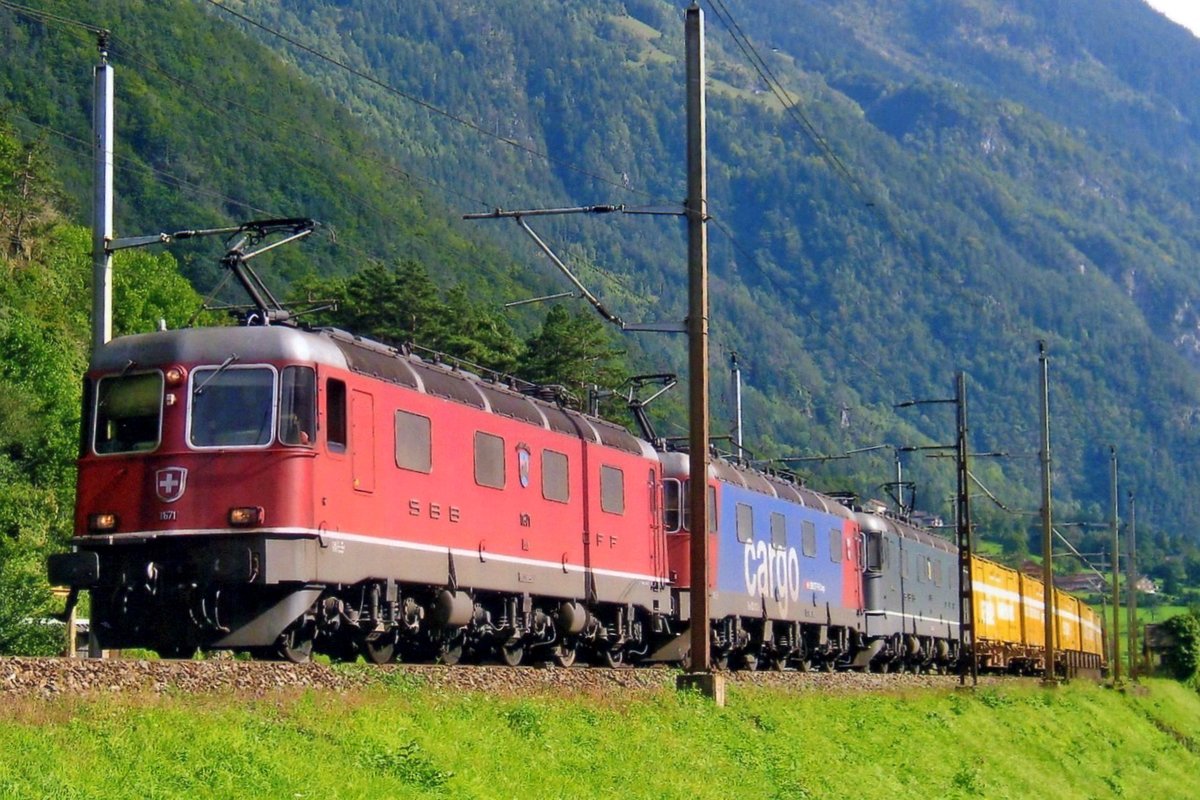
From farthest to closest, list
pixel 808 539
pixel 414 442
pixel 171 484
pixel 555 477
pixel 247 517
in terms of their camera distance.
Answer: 1. pixel 808 539
2. pixel 555 477
3. pixel 414 442
4. pixel 171 484
5. pixel 247 517

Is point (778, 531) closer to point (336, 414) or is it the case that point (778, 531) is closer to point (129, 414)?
point (336, 414)

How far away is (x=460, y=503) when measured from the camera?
81.4ft

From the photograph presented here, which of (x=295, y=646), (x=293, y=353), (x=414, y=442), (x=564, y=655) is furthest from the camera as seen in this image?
(x=564, y=655)

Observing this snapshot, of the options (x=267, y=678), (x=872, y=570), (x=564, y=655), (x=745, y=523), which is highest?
(x=745, y=523)

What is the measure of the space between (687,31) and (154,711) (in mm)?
14901

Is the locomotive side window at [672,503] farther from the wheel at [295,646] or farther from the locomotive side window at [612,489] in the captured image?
the wheel at [295,646]

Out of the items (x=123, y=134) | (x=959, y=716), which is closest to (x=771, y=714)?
(x=959, y=716)

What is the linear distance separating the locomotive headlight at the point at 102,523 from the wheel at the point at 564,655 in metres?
10.0

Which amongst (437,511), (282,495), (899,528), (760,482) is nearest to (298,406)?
(282,495)

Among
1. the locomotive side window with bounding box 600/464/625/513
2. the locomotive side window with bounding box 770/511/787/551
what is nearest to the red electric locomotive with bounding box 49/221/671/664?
the locomotive side window with bounding box 600/464/625/513

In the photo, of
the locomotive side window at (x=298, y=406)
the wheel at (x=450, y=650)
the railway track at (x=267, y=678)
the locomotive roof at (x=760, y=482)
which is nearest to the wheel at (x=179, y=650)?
the railway track at (x=267, y=678)

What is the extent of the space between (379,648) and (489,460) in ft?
11.7

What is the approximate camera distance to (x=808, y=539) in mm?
41781

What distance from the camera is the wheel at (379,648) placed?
23.3m
